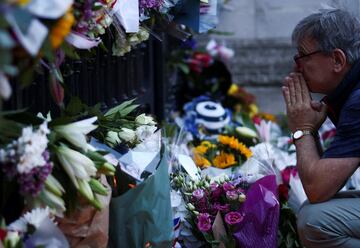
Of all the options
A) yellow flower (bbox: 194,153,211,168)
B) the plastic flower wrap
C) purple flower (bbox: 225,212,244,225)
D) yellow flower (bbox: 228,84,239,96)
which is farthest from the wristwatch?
yellow flower (bbox: 228,84,239,96)

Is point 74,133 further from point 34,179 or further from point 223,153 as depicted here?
point 223,153

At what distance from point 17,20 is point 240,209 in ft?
6.51

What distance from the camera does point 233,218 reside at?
4.00 metres

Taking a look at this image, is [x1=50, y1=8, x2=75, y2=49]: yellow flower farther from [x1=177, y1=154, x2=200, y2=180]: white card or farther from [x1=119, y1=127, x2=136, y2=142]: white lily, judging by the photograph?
[x1=177, y1=154, x2=200, y2=180]: white card

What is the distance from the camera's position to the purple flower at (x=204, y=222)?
4023 millimetres

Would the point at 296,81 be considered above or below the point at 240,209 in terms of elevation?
above

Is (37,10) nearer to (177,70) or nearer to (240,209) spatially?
(240,209)

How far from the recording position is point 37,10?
243cm

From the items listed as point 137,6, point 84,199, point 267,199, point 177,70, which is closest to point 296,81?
point 267,199

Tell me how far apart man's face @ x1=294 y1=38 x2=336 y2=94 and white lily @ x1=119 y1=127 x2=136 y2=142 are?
95 centimetres

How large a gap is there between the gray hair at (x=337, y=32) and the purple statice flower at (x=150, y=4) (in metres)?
0.83

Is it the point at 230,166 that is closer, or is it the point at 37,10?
the point at 37,10

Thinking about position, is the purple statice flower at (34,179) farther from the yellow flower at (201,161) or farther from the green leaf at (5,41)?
the yellow flower at (201,161)

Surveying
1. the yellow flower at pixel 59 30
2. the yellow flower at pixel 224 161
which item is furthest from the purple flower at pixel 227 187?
the yellow flower at pixel 59 30
